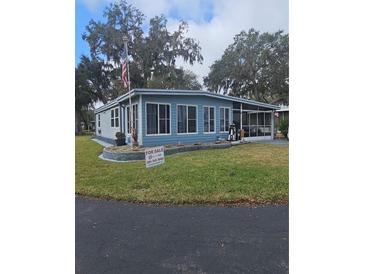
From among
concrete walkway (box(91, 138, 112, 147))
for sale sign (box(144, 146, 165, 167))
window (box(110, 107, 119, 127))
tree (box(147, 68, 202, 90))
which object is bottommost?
for sale sign (box(144, 146, 165, 167))

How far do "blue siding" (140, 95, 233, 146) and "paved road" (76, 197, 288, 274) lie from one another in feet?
2.45

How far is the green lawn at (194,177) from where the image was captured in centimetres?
237

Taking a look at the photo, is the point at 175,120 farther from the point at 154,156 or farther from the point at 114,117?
the point at 114,117

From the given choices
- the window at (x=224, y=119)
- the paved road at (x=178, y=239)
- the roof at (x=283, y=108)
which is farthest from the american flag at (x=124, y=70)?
the roof at (x=283, y=108)

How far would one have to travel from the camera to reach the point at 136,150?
240 centimetres

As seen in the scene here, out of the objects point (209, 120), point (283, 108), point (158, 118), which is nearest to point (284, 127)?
point (283, 108)

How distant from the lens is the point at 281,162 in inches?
90.3

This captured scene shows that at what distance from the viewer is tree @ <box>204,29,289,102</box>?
2053mm

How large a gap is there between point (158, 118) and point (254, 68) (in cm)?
104

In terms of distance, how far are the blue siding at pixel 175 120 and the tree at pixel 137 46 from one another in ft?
0.46

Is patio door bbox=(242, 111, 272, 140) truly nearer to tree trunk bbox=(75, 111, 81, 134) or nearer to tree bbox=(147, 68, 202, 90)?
tree bbox=(147, 68, 202, 90)

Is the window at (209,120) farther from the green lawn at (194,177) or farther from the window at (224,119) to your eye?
the green lawn at (194,177)

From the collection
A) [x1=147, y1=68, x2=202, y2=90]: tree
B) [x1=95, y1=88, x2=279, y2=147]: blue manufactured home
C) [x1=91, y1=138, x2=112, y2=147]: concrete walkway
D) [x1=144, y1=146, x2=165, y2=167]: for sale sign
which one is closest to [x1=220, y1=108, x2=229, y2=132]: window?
[x1=95, y1=88, x2=279, y2=147]: blue manufactured home
